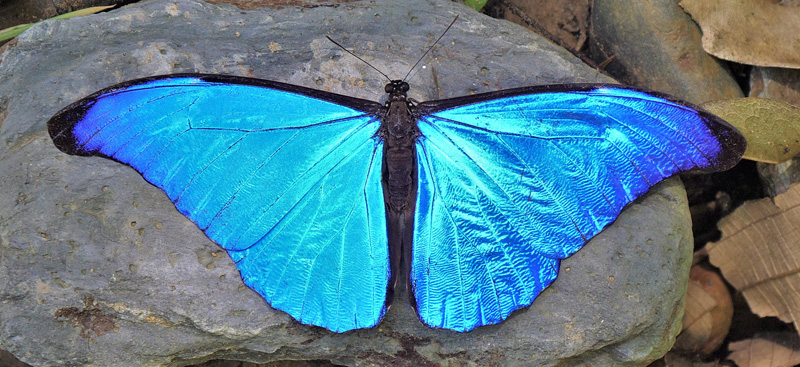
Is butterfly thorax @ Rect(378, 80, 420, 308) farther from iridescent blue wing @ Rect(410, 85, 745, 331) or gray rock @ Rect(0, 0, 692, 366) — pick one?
gray rock @ Rect(0, 0, 692, 366)

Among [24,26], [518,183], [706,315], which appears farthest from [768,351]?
[24,26]

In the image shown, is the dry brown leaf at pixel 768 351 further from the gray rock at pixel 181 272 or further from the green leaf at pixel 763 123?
the green leaf at pixel 763 123

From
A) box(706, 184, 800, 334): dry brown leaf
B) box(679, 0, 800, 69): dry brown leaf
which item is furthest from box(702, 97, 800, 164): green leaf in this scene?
box(679, 0, 800, 69): dry brown leaf

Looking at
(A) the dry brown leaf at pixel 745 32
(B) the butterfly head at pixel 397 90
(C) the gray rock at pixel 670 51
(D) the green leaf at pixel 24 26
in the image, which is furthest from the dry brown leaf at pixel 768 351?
(D) the green leaf at pixel 24 26

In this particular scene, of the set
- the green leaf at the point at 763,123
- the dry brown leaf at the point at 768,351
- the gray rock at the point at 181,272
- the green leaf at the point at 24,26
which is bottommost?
the dry brown leaf at the point at 768,351

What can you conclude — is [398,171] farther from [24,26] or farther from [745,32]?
[24,26]

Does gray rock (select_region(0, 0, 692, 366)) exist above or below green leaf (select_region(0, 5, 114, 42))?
below

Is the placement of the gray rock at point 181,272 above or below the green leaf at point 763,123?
below
